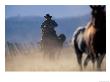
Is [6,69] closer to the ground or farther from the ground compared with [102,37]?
closer to the ground

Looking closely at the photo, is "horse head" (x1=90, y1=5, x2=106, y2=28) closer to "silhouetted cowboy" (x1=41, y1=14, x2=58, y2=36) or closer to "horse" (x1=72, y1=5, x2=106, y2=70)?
"horse" (x1=72, y1=5, x2=106, y2=70)

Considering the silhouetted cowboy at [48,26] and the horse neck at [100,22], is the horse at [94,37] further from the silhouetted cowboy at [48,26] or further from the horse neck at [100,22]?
the silhouetted cowboy at [48,26]

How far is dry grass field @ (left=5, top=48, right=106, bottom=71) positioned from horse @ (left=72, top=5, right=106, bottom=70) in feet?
0.16

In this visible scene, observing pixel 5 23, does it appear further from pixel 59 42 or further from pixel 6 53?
pixel 59 42

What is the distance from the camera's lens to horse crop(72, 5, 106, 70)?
1189mm

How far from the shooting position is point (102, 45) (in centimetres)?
119

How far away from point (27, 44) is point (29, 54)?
57 millimetres

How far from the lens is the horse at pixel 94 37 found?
3.90 ft

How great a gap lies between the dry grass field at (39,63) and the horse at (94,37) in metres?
0.05

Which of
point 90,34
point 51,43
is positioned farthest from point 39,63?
point 90,34

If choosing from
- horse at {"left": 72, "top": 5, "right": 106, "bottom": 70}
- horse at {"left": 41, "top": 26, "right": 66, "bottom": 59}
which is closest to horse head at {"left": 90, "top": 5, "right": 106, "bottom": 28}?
horse at {"left": 72, "top": 5, "right": 106, "bottom": 70}

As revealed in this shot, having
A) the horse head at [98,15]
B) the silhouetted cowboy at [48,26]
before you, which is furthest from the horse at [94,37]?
the silhouetted cowboy at [48,26]

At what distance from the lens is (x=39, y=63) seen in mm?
1182
